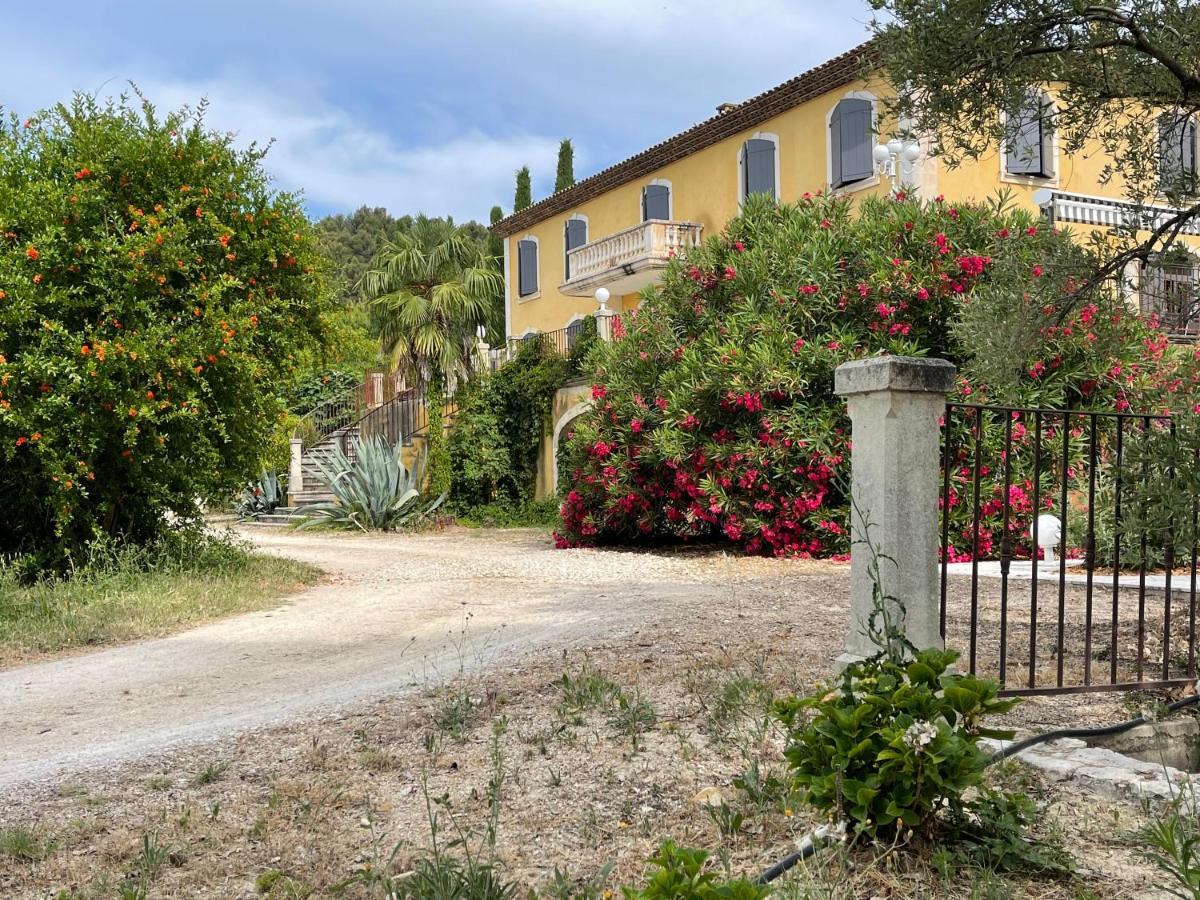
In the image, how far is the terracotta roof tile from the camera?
1774 centimetres

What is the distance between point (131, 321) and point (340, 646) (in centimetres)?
390

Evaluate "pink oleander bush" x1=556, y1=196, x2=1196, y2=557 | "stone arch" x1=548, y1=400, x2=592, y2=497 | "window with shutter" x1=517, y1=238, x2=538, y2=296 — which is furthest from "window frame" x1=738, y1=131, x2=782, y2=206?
"window with shutter" x1=517, y1=238, x2=538, y2=296

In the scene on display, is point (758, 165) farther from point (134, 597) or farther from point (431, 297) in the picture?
point (134, 597)

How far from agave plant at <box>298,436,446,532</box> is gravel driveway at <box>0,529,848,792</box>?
5.68 meters

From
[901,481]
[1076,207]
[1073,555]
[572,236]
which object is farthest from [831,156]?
[901,481]

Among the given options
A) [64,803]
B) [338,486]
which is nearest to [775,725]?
[64,803]

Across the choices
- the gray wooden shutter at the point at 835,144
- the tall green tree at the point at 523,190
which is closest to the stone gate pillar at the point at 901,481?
the gray wooden shutter at the point at 835,144

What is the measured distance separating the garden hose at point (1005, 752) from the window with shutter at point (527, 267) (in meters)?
24.5

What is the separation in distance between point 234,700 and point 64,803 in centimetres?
169

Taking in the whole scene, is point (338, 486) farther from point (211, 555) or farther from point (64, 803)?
point (64, 803)

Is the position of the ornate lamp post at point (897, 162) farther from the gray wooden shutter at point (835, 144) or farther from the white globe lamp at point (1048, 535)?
the white globe lamp at point (1048, 535)

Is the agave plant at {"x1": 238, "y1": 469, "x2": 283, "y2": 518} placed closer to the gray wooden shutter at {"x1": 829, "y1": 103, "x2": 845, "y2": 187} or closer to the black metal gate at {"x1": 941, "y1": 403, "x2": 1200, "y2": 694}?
the gray wooden shutter at {"x1": 829, "y1": 103, "x2": 845, "y2": 187}

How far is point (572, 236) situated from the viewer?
2623 centimetres

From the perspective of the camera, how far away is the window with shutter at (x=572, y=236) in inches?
1018
